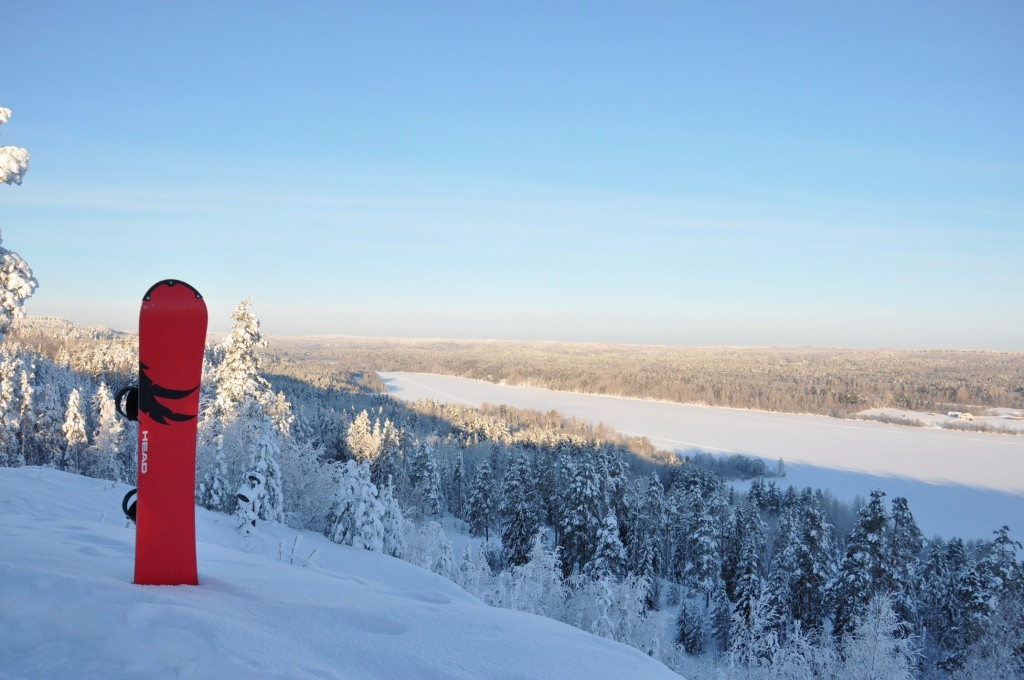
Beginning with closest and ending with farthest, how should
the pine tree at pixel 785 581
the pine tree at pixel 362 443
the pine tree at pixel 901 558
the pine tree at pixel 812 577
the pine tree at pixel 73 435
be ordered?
1. the pine tree at pixel 901 558
2. the pine tree at pixel 812 577
3. the pine tree at pixel 785 581
4. the pine tree at pixel 73 435
5. the pine tree at pixel 362 443

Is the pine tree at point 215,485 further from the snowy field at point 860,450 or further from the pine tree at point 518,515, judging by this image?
the snowy field at point 860,450

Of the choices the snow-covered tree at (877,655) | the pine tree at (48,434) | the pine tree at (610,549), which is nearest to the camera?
the snow-covered tree at (877,655)

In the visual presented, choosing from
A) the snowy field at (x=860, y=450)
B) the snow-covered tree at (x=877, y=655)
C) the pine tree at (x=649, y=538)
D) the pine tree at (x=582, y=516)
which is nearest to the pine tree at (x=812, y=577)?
the pine tree at (x=649, y=538)

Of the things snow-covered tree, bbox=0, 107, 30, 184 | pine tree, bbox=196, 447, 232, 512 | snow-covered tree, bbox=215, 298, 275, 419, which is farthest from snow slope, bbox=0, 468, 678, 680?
snow-covered tree, bbox=215, 298, 275, 419

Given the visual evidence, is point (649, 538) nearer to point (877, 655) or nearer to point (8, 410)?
point (877, 655)

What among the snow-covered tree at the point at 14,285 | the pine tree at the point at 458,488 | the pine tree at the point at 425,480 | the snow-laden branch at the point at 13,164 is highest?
the snow-laden branch at the point at 13,164

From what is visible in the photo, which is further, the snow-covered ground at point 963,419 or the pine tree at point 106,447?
the snow-covered ground at point 963,419

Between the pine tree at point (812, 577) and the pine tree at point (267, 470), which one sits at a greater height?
the pine tree at point (267, 470)

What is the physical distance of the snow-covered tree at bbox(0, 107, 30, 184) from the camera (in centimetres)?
1075

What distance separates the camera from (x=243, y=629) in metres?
3.51

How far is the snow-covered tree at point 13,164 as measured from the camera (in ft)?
35.3

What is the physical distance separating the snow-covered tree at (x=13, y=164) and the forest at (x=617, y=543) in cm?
338

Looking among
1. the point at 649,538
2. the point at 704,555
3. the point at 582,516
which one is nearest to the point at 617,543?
the point at 582,516

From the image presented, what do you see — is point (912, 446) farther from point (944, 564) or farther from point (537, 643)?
point (537, 643)
